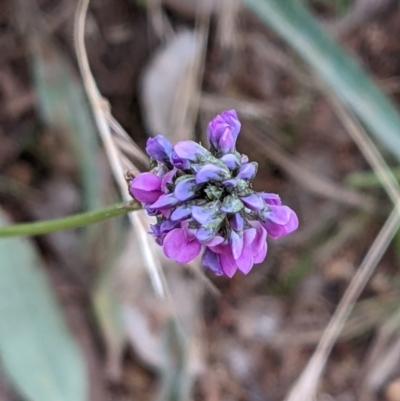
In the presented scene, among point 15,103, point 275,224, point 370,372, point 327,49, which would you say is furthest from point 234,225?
point 370,372

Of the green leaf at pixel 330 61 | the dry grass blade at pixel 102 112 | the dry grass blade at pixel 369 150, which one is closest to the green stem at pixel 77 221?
the dry grass blade at pixel 102 112

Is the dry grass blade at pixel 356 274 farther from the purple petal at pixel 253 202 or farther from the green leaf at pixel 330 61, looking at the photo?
the purple petal at pixel 253 202

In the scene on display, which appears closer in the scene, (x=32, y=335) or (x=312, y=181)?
(x=32, y=335)

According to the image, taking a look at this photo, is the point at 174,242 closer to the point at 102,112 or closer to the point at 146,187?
the point at 146,187

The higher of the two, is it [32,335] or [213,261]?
[32,335]

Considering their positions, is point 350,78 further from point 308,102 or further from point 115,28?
point 115,28

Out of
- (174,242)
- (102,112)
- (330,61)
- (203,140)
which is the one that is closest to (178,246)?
(174,242)

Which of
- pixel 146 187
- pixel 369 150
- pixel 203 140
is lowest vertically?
pixel 146 187
